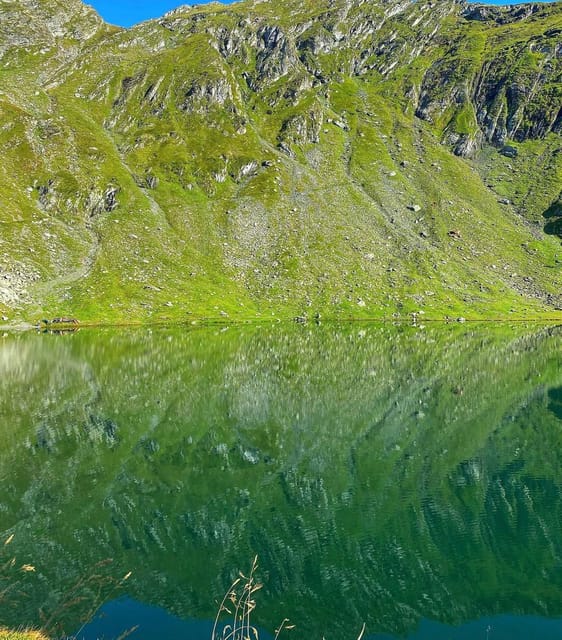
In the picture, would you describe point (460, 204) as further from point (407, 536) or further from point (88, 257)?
point (407, 536)

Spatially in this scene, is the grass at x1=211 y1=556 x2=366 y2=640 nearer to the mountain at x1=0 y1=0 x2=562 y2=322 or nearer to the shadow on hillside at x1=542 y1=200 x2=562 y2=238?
the shadow on hillside at x1=542 y1=200 x2=562 y2=238

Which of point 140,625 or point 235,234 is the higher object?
point 235,234

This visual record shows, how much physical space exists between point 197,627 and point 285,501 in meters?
10.8

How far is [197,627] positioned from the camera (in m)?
16.8

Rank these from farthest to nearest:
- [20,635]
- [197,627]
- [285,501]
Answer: [285,501]
[197,627]
[20,635]

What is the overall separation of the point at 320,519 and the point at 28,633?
14.4 meters

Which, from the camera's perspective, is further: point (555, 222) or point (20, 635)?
point (555, 222)

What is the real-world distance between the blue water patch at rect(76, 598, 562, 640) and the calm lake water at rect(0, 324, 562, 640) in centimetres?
7

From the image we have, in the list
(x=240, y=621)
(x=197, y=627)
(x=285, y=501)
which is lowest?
(x=285, y=501)

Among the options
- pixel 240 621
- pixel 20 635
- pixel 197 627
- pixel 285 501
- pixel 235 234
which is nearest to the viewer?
pixel 20 635

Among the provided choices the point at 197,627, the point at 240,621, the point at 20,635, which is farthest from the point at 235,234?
the point at 20,635

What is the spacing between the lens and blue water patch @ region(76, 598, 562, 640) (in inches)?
643

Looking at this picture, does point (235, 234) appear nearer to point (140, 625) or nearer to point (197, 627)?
point (140, 625)

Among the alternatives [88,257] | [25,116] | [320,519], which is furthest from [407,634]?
[25,116]
